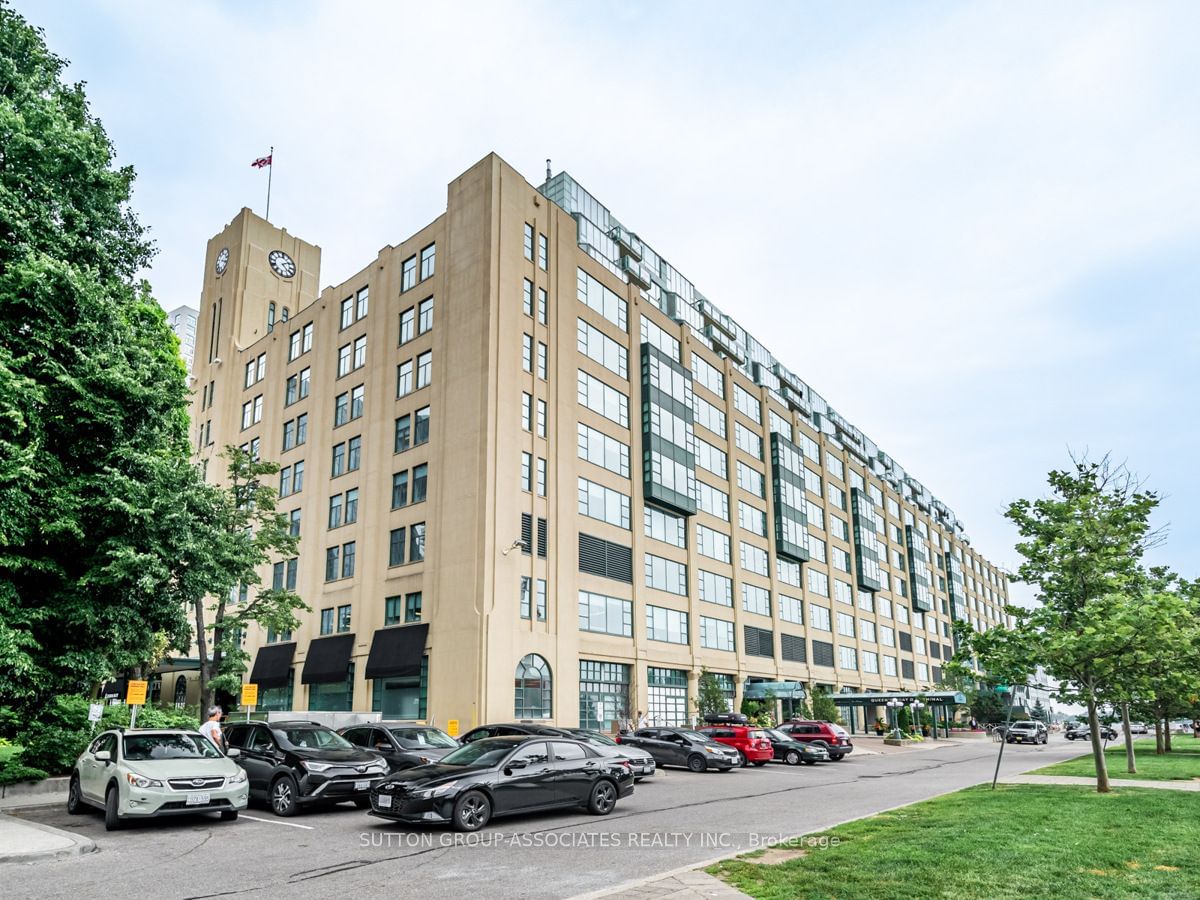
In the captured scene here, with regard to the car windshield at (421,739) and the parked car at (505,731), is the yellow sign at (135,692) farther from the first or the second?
the parked car at (505,731)

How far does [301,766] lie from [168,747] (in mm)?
2189

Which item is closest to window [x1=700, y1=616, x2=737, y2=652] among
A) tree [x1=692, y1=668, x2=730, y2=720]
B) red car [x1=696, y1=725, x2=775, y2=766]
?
tree [x1=692, y1=668, x2=730, y2=720]

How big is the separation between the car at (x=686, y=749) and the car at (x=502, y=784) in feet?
40.4

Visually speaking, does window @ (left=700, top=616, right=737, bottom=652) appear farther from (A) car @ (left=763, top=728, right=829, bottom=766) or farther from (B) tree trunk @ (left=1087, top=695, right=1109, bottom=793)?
(B) tree trunk @ (left=1087, top=695, right=1109, bottom=793)

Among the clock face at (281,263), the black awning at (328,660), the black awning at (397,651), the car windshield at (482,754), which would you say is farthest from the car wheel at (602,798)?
the clock face at (281,263)

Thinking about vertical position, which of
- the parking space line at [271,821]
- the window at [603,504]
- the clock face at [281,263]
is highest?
the clock face at [281,263]

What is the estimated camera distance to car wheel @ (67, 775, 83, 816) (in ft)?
50.2

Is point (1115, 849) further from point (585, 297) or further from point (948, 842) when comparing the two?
point (585, 297)

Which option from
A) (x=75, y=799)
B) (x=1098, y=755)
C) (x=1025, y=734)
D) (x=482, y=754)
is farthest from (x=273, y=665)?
(x=1025, y=734)

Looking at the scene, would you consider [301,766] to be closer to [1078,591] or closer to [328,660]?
[1078,591]

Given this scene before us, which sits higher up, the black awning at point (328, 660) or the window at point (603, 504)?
the window at point (603, 504)

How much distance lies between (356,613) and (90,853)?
103ft

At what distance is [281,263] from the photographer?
62094 mm

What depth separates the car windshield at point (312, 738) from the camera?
16.5 metres
